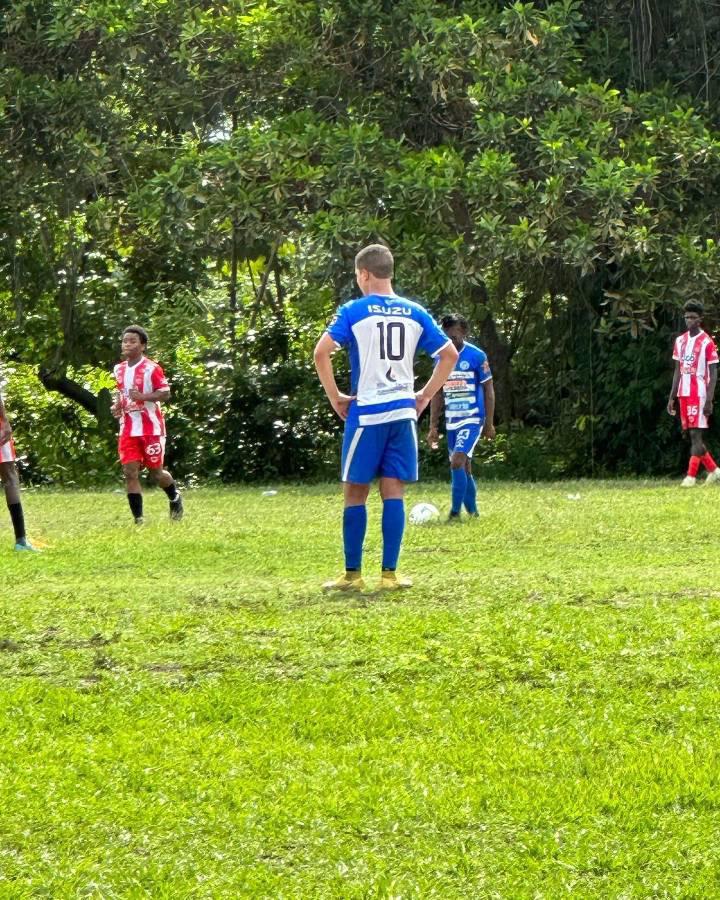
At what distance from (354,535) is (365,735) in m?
3.57

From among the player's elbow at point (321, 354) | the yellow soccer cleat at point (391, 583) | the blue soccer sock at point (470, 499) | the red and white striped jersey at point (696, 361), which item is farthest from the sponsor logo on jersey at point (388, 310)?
the red and white striped jersey at point (696, 361)

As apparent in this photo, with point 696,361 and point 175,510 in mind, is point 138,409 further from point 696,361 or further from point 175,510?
point 696,361

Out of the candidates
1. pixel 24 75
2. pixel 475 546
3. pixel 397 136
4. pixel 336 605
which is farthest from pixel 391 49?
pixel 336 605

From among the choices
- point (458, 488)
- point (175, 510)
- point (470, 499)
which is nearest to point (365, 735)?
point (458, 488)

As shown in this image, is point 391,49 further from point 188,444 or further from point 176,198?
point 188,444

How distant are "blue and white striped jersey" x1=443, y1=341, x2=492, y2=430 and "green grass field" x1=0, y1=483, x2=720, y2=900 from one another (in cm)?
389

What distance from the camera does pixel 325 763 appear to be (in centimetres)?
589

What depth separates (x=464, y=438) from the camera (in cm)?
1479

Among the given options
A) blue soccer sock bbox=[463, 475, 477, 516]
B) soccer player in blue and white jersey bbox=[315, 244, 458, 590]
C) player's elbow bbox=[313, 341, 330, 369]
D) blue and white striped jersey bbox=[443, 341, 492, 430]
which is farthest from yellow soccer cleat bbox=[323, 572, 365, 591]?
blue soccer sock bbox=[463, 475, 477, 516]

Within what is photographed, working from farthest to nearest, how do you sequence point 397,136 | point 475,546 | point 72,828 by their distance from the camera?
point 397,136 < point 475,546 < point 72,828

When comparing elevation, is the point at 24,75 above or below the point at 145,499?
above

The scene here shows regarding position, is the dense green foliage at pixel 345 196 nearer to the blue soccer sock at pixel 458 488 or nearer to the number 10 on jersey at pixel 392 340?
the blue soccer sock at pixel 458 488

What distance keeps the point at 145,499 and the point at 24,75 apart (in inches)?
262

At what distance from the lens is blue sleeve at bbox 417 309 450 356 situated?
9789 millimetres
